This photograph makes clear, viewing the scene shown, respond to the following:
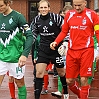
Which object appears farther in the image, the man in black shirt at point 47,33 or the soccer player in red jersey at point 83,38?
the man in black shirt at point 47,33

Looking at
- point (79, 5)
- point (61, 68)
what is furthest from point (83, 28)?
point (61, 68)

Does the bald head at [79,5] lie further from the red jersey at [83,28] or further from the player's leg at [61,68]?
the player's leg at [61,68]

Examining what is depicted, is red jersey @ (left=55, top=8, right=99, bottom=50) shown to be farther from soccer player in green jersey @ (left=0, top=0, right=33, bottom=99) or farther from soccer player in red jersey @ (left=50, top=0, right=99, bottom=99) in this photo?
soccer player in green jersey @ (left=0, top=0, right=33, bottom=99)

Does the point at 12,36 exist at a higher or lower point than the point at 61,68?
higher

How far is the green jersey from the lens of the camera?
549cm

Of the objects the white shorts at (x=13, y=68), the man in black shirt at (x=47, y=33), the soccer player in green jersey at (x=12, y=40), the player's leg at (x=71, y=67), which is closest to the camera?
the soccer player in green jersey at (x=12, y=40)

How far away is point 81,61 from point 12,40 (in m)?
1.32

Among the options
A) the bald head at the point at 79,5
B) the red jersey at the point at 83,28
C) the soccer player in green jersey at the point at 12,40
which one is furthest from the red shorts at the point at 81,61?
the soccer player in green jersey at the point at 12,40

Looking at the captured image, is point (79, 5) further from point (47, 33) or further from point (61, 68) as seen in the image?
point (61, 68)

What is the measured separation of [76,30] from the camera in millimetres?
6129

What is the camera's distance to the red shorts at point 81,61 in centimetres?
611

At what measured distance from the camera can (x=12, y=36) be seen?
5590 mm

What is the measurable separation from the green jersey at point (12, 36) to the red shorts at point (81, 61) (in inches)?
39.6

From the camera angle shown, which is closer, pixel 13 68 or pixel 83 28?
pixel 13 68
